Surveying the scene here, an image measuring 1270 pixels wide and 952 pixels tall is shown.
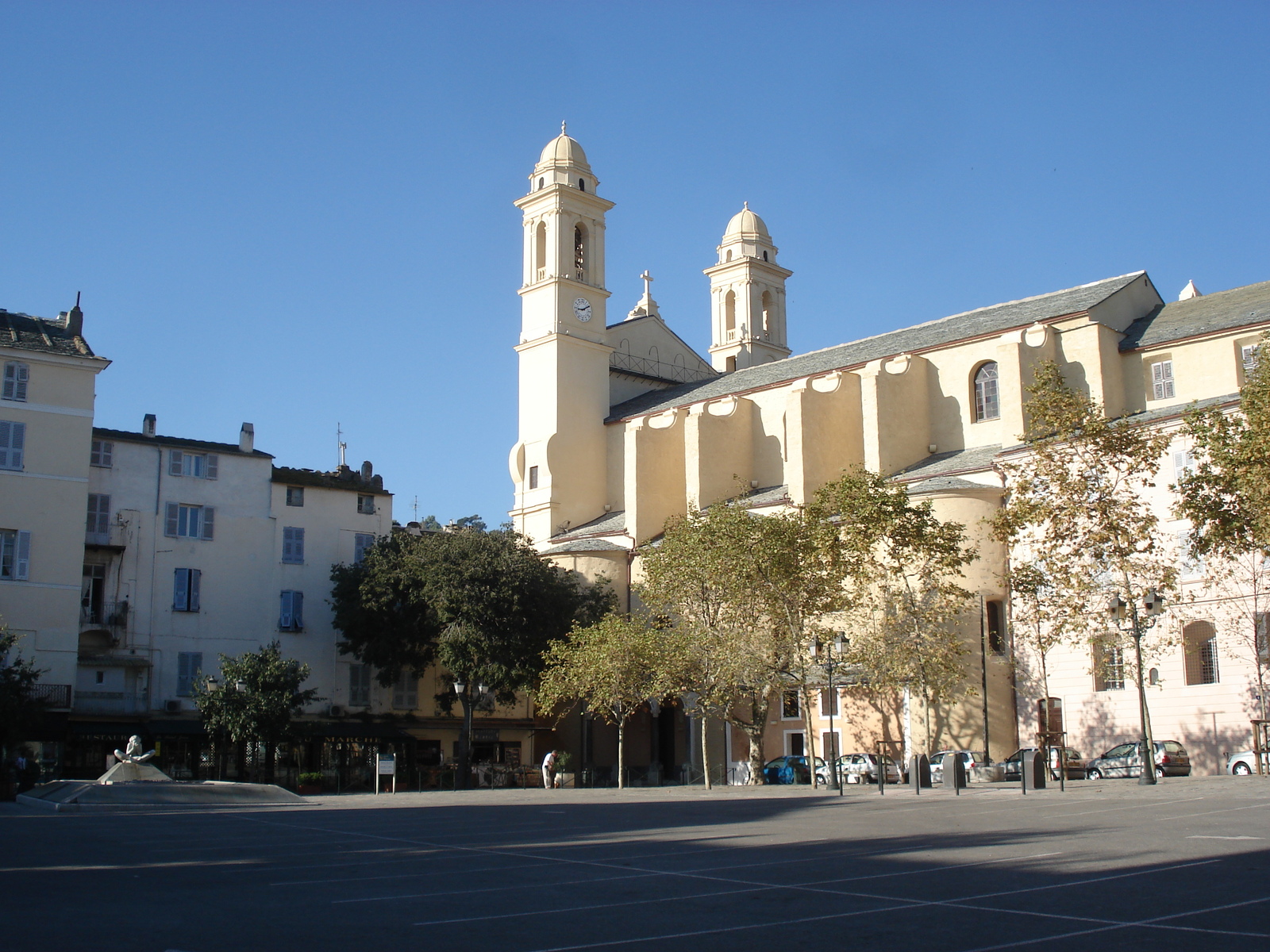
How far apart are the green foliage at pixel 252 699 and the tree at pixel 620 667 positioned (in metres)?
8.59

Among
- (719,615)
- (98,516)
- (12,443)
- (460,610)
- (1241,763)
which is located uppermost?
(12,443)

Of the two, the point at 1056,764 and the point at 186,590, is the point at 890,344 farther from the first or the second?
the point at 186,590

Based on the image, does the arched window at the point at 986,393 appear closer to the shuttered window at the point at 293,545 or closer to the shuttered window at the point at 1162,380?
the shuttered window at the point at 1162,380

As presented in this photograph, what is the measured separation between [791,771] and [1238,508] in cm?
1755

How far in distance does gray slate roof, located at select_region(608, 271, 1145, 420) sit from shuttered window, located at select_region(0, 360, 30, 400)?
25.8m

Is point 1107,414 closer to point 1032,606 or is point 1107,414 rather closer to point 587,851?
point 1032,606

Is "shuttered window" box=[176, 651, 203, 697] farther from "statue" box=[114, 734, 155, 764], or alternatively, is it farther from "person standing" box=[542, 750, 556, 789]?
"statue" box=[114, 734, 155, 764]

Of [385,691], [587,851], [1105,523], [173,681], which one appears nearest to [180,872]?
[587,851]

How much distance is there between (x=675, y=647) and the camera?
37438mm

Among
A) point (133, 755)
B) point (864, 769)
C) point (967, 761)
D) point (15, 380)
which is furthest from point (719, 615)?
point (15, 380)

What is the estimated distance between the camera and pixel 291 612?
48.5m

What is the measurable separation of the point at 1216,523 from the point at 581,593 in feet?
86.6

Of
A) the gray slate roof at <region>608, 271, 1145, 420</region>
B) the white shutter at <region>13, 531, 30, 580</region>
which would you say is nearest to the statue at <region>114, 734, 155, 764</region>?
→ the white shutter at <region>13, 531, 30, 580</region>

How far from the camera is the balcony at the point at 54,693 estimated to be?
40.5 meters
